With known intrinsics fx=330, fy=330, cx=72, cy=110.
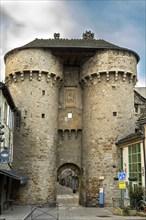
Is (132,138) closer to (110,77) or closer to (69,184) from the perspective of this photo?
(110,77)

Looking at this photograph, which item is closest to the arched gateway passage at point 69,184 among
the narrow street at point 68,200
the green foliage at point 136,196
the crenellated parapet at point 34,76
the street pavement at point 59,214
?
the narrow street at point 68,200

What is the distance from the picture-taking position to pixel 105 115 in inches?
988

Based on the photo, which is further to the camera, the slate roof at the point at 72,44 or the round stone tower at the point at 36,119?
the slate roof at the point at 72,44

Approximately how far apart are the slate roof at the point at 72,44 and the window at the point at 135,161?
851 cm

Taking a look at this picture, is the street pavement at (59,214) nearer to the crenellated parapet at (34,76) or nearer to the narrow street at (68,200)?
the narrow street at (68,200)

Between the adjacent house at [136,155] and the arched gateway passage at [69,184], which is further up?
the adjacent house at [136,155]

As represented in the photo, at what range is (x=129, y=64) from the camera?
26016 mm

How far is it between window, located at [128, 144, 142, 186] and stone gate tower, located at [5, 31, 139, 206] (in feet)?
7.51

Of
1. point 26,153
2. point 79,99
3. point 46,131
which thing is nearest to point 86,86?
point 79,99

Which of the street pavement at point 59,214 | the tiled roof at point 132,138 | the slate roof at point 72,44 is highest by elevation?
the slate roof at point 72,44

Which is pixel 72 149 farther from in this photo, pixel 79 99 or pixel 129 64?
pixel 129 64

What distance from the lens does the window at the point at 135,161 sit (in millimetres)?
20547

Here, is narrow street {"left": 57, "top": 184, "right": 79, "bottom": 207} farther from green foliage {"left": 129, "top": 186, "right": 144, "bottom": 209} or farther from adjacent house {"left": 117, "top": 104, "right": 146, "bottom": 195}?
green foliage {"left": 129, "top": 186, "right": 144, "bottom": 209}

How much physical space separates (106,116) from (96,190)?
18.2ft
